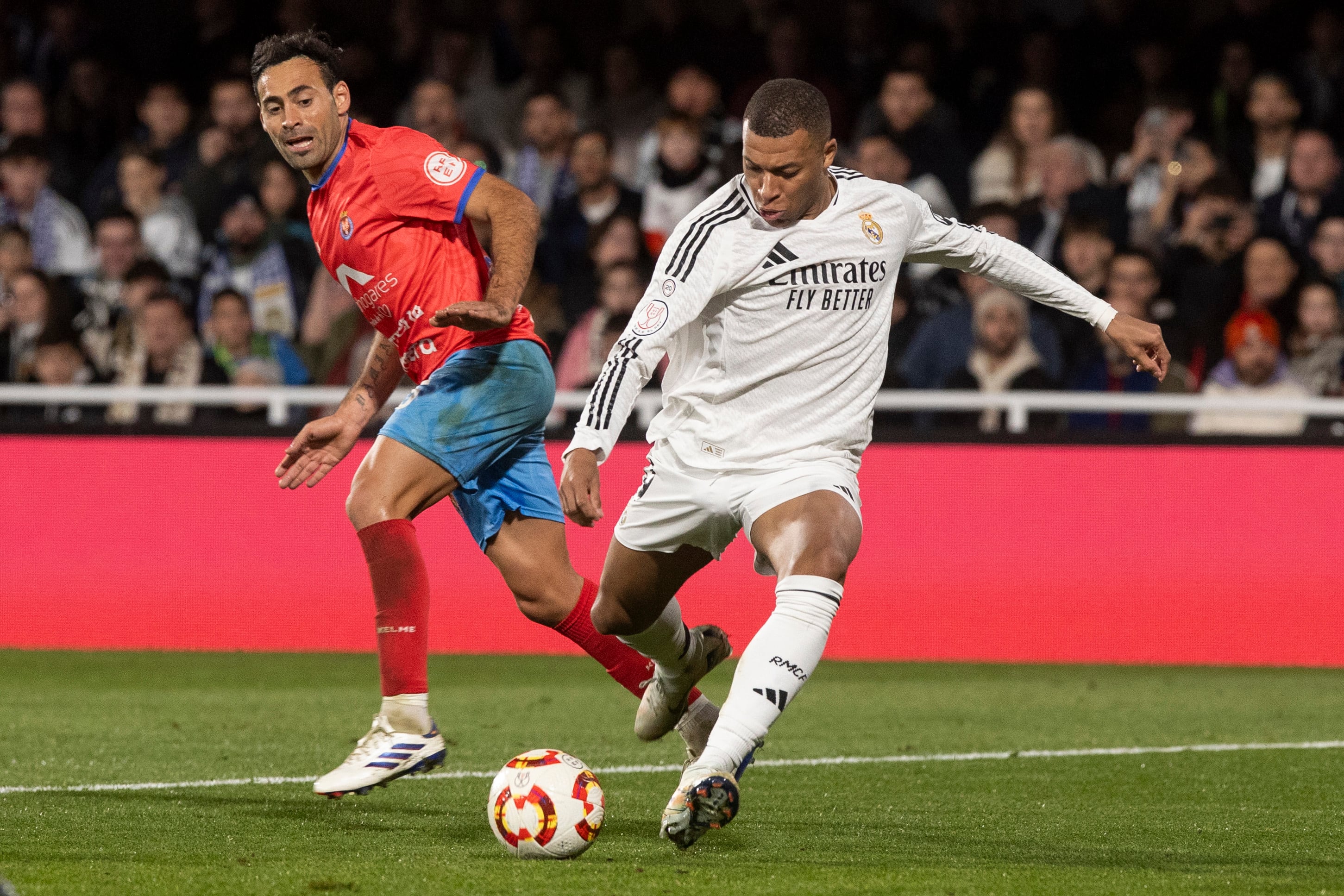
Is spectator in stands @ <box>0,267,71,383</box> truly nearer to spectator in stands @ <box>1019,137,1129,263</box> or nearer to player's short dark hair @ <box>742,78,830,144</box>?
spectator in stands @ <box>1019,137,1129,263</box>

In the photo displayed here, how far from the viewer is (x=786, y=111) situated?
494cm

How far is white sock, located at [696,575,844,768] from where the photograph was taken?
455 cm

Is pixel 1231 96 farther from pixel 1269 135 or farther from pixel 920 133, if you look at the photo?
pixel 920 133

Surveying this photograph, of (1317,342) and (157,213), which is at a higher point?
(157,213)

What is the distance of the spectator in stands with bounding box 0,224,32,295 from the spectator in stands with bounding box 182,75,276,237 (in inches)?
42.8

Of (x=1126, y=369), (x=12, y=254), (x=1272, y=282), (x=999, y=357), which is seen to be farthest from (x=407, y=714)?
(x=12, y=254)

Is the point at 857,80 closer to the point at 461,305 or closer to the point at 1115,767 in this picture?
the point at 1115,767

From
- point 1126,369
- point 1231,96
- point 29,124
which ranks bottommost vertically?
point 1126,369

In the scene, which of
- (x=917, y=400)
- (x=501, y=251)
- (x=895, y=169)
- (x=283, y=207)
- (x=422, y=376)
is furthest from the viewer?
(x=283, y=207)

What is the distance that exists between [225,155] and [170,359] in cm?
198

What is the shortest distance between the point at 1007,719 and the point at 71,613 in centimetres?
531

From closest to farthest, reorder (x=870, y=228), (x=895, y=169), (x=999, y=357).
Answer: (x=870, y=228) → (x=999, y=357) → (x=895, y=169)

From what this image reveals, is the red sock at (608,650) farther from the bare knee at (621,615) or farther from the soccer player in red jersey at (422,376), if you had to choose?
the bare knee at (621,615)

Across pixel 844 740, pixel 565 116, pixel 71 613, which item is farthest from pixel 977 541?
pixel 71 613
